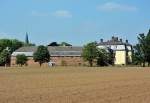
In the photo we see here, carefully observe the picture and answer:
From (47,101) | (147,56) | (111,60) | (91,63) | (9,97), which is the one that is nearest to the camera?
(47,101)

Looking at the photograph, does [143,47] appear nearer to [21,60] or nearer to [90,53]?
[90,53]

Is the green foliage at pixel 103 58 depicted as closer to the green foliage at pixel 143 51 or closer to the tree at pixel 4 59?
the green foliage at pixel 143 51

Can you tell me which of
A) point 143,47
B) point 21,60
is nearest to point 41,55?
point 21,60

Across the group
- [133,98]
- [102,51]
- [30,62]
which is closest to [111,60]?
[102,51]

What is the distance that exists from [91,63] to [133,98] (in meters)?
149

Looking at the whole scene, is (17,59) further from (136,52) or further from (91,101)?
(91,101)

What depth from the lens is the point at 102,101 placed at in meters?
24.3

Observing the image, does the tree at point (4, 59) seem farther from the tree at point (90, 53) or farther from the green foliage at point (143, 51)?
the green foliage at point (143, 51)

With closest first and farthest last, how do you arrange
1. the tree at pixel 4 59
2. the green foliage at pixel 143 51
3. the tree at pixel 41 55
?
the green foliage at pixel 143 51 < the tree at pixel 41 55 < the tree at pixel 4 59

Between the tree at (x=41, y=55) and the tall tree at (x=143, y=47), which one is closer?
the tall tree at (x=143, y=47)

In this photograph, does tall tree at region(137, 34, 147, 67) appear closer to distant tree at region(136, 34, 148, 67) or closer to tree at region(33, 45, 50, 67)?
distant tree at region(136, 34, 148, 67)

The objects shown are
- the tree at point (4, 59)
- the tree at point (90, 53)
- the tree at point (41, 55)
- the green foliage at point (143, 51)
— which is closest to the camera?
the green foliage at point (143, 51)

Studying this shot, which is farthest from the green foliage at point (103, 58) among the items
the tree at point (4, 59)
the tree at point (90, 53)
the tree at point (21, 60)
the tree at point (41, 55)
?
the tree at point (4, 59)

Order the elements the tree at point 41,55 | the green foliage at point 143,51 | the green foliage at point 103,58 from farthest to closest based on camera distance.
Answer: the tree at point 41,55, the green foliage at point 103,58, the green foliage at point 143,51
